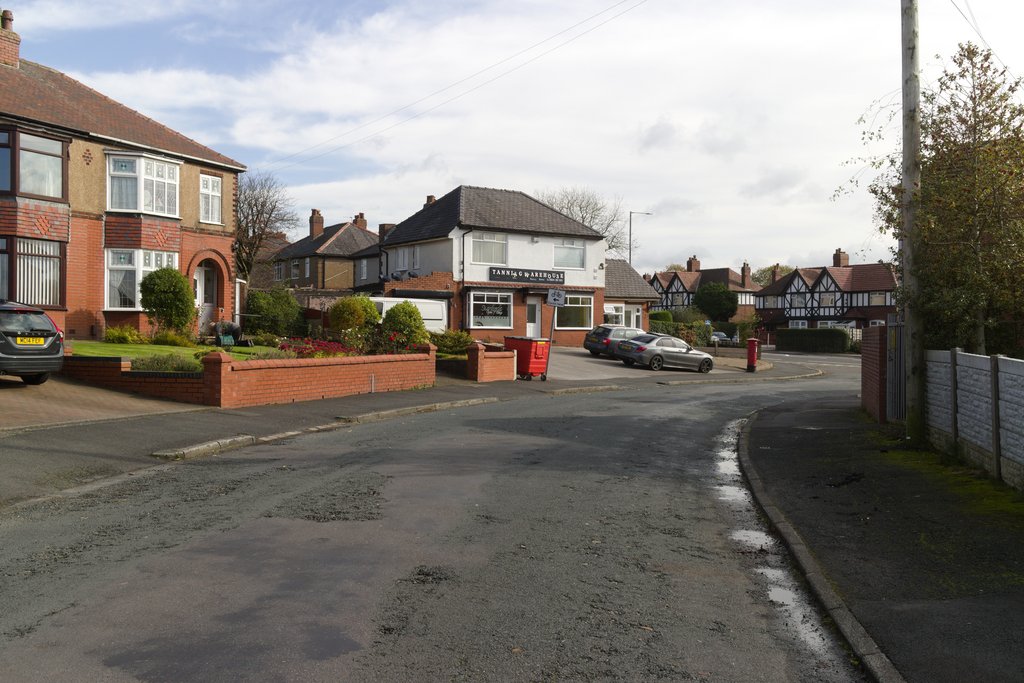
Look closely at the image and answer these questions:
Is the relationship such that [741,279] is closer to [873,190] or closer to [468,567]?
[873,190]

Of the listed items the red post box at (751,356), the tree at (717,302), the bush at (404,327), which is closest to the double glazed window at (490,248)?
the red post box at (751,356)

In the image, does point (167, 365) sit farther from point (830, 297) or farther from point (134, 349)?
point (830, 297)

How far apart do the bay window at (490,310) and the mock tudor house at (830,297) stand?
144 ft

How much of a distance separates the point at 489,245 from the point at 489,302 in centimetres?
285

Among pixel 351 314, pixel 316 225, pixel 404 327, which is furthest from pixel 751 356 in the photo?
pixel 316 225

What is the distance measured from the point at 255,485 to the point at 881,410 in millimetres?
11391

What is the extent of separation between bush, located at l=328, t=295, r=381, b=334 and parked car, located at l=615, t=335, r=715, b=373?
1128 cm

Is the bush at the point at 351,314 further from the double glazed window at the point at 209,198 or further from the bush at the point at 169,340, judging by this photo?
the bush at the point at 169,340

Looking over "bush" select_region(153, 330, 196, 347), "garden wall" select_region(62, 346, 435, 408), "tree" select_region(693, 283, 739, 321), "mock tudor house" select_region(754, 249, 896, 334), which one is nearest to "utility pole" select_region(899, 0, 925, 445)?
"garden wall" select_region(62, 346, 435, 408)

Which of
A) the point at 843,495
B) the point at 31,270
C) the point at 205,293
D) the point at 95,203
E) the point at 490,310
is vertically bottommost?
the point at 843,495

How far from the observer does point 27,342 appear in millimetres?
15227

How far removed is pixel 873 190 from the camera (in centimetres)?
1331

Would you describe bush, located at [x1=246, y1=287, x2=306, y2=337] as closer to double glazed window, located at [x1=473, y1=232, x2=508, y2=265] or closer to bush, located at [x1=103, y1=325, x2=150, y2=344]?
bush, located at [x1=103, y1=325, x2=150, y2=344]

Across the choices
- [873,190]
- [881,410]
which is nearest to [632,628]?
[873,190]
